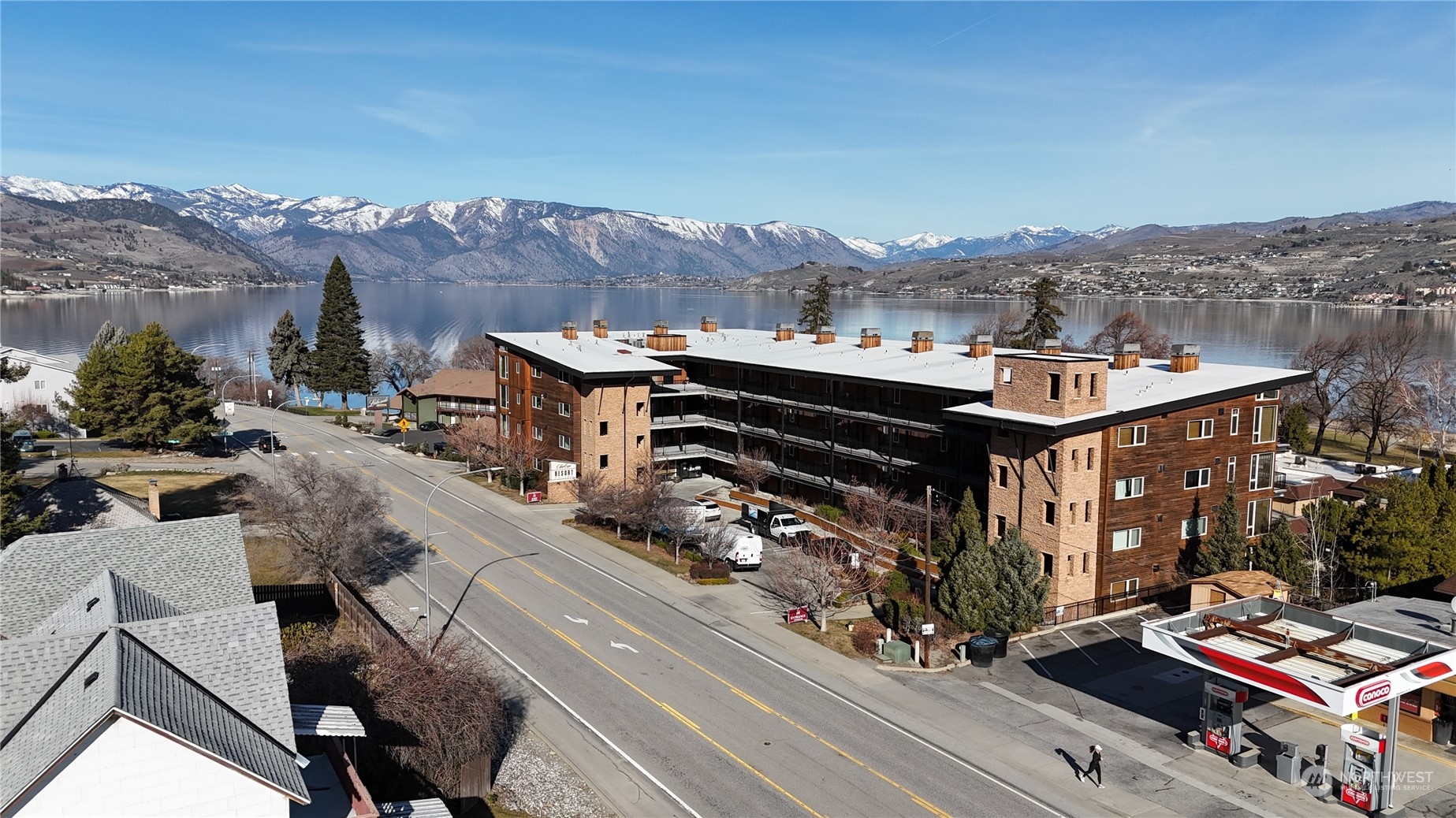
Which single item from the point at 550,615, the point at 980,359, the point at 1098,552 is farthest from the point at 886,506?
the point at 550,615

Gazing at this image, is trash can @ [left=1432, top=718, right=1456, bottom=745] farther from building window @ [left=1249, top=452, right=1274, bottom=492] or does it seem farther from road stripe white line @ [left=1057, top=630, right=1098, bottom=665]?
building window @ [left=1249, top=452, right=1274, bottom=492]

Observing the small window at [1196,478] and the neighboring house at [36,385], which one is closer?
the small window at [1196,478]

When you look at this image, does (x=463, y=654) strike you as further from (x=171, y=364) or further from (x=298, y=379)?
(x=298, y=379)

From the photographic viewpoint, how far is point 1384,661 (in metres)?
27.7

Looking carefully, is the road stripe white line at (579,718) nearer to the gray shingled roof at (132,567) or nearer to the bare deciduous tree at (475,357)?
the gray shingled roof at (132,567)

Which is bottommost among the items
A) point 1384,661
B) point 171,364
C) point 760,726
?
point 760,726

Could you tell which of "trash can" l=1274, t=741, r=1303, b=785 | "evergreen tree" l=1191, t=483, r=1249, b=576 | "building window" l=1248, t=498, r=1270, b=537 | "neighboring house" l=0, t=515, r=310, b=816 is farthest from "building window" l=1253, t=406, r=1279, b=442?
"neighboring house" l=0, t=515, r=310, b=816

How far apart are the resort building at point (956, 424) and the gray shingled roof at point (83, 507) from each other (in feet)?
84.0

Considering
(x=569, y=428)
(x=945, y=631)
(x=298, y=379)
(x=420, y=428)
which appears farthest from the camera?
(x=298, y=379)

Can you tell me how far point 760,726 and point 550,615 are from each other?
13958mm

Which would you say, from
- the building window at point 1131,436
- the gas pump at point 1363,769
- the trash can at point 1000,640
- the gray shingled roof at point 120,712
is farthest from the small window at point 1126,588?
the gray shingled roof at point 120,712

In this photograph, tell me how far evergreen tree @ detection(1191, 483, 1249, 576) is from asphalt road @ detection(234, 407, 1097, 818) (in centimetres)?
2043

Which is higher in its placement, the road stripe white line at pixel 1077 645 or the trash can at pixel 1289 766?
the trash can at pixel 1289 766

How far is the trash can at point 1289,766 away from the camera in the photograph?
27.3 metres
